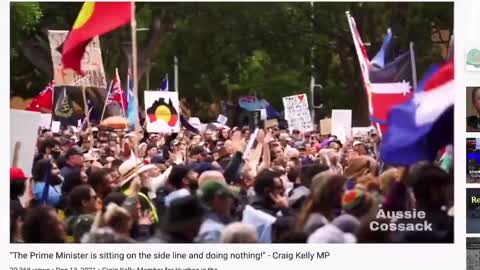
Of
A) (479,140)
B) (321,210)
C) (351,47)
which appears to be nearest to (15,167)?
(321,210)

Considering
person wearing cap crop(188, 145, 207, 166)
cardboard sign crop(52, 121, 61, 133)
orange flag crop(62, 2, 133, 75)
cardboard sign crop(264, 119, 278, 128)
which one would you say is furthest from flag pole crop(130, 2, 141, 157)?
cardboard sign crop(264, 119, 278, 128)

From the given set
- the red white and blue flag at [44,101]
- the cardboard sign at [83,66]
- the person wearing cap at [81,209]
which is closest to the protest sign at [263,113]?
the cardboard sign at [83,66]

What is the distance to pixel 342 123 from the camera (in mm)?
3041

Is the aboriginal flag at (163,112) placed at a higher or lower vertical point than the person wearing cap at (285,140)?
higher

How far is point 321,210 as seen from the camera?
306 cm

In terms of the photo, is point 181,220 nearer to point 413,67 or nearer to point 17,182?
point 17,182

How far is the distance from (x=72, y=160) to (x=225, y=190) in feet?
2.38

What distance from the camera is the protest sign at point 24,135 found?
10.0ft

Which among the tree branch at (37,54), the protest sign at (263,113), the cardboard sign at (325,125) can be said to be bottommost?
the cardboard sign at (325,125)

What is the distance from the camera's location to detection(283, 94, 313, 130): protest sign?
Result: 117 inches

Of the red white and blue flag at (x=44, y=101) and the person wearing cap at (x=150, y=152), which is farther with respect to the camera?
the person wearing cap at (x=150, y=152)

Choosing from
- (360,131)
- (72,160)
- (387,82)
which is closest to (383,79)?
(387,82)

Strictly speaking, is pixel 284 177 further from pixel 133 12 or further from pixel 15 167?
pixel 15 167

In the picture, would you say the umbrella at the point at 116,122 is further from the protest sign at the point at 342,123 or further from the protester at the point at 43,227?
the protest sign at the point at 342,123
